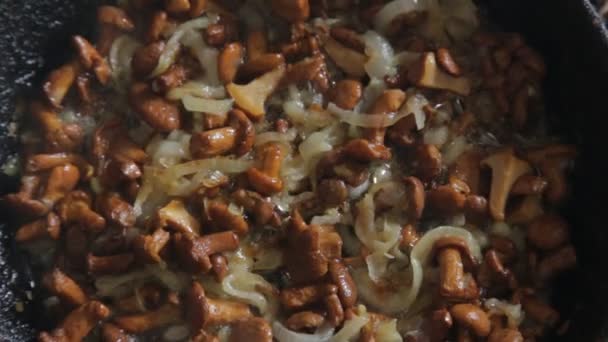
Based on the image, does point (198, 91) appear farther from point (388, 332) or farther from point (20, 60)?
point (388, 332)

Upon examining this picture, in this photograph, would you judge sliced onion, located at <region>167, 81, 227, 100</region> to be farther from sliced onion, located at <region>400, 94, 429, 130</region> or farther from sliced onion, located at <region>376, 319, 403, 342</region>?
sliced onion, located at <region>376, 319, 403, 342</region>

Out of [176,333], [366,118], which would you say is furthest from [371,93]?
[176,333]

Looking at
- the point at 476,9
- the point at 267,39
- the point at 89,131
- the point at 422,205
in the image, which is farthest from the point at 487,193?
the point at 89,131

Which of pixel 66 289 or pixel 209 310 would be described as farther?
pixel 66 289

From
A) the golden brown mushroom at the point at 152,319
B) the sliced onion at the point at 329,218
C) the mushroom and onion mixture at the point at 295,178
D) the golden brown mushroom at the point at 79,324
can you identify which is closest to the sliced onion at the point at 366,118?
the mushroom and onion mixture at the point at 295,178

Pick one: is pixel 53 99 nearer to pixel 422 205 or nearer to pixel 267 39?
pixel 267 39

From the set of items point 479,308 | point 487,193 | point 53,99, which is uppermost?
point 53,99

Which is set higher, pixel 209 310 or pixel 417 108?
pixel 417 108
